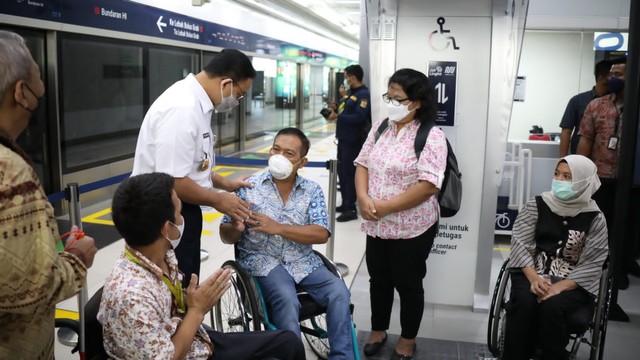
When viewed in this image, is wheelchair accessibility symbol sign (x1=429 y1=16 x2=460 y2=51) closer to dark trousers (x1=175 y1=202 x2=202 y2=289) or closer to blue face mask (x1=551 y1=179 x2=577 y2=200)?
blue face mask (x1=551 y1=179 x2=577 y2=200)

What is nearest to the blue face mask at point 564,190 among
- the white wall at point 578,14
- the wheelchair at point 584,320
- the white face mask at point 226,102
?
the wheelchair at point 584,320

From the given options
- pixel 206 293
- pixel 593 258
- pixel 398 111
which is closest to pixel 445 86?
pixel 398 111

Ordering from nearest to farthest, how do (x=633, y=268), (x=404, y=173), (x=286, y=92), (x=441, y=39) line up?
(x=404, y=173)
(x=441, y=39)
(x=633, y=268)
(x=286, y=92)

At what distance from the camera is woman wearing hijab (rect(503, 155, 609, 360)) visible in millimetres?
2793

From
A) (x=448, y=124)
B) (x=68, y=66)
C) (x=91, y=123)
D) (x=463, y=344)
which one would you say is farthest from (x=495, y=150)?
(x=91, y=123)

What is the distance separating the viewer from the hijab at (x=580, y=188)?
289cm

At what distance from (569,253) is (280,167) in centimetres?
147

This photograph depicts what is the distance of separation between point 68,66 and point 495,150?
486 cm

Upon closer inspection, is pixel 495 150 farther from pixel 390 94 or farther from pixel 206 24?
pixel 206 24

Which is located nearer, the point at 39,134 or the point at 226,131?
the point at 39,134

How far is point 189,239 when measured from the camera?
8.87ft

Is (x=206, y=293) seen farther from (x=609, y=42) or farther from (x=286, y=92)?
(x=286, y=92)

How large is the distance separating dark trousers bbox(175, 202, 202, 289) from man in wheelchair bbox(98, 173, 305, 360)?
2.16ft

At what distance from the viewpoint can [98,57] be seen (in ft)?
23.5
